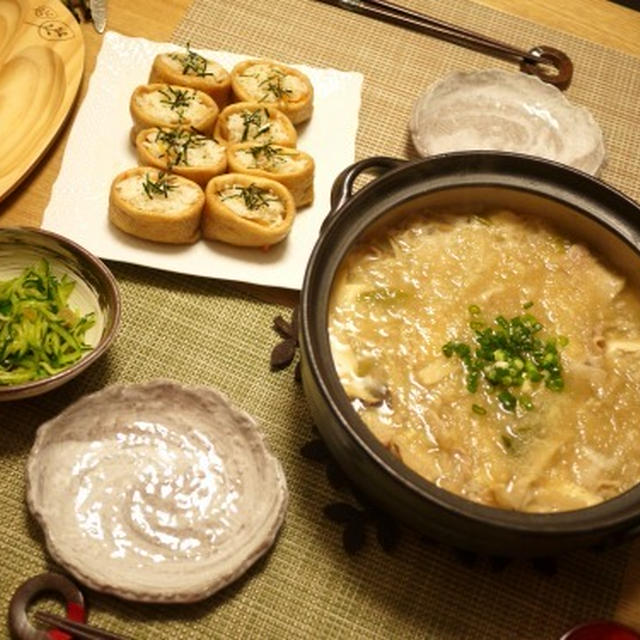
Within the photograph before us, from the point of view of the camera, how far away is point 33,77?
2207 millimetres

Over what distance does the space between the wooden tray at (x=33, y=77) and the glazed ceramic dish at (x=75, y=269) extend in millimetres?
239

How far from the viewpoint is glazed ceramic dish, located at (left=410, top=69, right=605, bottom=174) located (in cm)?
221

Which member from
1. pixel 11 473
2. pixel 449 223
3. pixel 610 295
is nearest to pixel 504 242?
pixel 449 223

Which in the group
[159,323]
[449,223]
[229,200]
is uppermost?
[449,223]

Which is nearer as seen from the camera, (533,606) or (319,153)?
(533,606)

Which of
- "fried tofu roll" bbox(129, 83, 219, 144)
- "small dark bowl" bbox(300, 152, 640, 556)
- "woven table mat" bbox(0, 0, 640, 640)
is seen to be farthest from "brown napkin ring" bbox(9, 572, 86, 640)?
"fried tofu roll" bbox(129, 83, 219, 144)

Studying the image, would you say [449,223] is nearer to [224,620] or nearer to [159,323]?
[159,323]

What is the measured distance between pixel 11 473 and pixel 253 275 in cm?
69

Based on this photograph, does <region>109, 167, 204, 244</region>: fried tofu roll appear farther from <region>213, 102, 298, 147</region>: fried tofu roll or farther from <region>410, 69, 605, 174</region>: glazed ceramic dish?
<region>410, 69, 605, 174</region>: glazed ceramic dish

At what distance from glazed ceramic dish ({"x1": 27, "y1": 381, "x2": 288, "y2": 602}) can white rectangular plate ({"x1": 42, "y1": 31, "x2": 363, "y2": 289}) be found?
41 centimetres

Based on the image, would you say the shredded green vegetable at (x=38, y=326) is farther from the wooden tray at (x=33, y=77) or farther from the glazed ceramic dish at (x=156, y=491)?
the wooden tray at (x=33, y=77)

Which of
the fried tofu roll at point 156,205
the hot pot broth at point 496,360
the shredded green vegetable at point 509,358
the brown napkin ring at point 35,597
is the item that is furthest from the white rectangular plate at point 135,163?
the brown napkin ring at point 35,597

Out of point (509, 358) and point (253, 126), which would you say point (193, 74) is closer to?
point (253, 126)

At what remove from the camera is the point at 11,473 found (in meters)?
1.65
